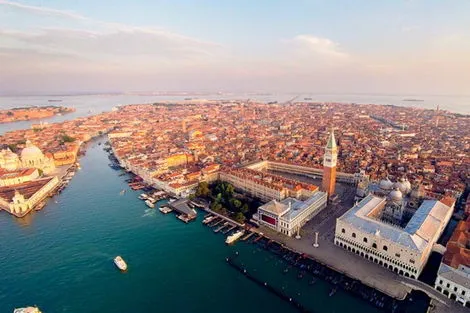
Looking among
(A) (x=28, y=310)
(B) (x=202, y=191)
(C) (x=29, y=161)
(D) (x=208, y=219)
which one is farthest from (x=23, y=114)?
(A) (x=28, y=310)

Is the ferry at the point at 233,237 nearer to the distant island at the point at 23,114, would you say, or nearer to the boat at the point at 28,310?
the boat at the point at 28,310

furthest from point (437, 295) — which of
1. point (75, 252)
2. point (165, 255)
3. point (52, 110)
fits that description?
point (52, 110)

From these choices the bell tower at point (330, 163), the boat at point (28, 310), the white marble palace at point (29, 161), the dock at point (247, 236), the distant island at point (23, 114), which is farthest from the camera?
the distant island at point (23, 114)

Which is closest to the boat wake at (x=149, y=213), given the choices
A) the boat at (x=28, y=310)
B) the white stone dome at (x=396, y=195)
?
the boat at (x=28, y=310)

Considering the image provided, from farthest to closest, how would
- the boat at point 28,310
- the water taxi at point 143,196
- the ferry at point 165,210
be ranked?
the water taxi at point 143,196
the ferry at point 165,210
the boat at point 28,310

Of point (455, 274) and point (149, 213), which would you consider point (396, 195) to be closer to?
point (455, 274)

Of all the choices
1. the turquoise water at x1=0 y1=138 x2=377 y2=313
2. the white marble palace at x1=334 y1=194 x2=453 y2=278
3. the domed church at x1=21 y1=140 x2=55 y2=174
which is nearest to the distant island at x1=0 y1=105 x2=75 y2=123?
the domed church at x1=21 y1=140 x2=55 y2=174

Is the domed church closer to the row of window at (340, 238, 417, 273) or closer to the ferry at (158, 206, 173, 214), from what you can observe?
the ferry at (158, 206, 173, 214)
